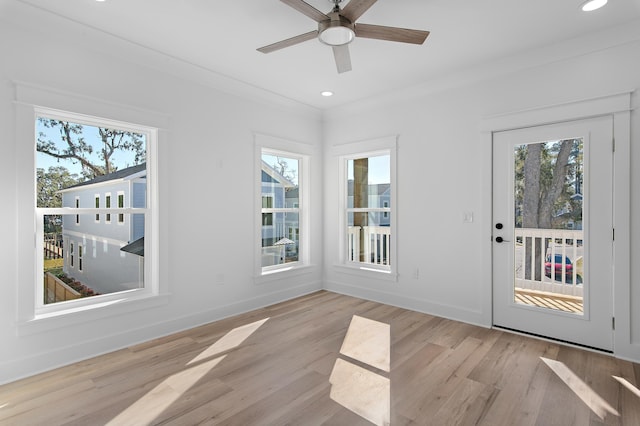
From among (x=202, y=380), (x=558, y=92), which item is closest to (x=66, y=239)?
(x=202, y=380)

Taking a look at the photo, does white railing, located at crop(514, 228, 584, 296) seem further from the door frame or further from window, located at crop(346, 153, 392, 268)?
window, located at crop(346, 153, 392, 268)

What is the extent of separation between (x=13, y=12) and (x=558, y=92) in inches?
180

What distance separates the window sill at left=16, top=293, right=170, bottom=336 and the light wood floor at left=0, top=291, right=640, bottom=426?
1.16 feet

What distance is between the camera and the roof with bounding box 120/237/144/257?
10.8 feet

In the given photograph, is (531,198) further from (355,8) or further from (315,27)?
(315,27)

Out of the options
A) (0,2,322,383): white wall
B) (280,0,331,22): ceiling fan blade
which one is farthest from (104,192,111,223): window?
(280,0,331,22): ceiling fan blade

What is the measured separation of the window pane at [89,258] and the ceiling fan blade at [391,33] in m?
2.68

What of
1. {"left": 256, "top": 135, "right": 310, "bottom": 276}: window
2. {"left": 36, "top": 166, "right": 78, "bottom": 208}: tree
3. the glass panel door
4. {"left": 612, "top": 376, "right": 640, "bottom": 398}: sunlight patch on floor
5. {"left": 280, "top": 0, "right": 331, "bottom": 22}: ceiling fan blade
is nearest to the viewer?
{"left": 280, "top": 0, "right": 331, "bottom": 22}: ceiling fan blade


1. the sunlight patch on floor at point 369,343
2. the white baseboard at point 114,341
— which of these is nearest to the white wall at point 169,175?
the white baseboard at point 114,341

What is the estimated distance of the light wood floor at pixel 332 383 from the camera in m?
2.08

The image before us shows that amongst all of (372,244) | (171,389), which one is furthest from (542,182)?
(171,389)

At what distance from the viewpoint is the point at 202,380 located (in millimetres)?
2498

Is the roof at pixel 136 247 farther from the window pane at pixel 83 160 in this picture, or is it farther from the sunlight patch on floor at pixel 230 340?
the sunlight patch on floor at pixel 230 340

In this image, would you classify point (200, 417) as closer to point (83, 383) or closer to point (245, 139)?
point (83, 383)
